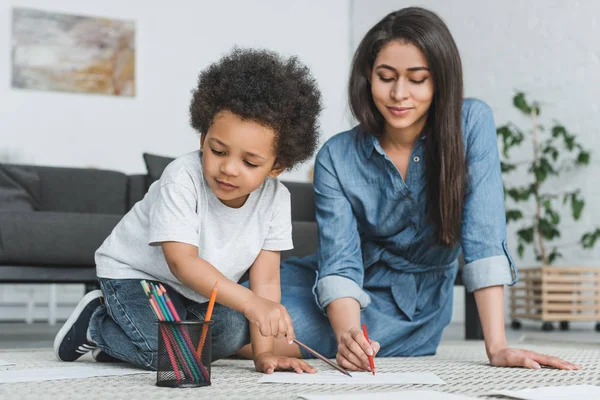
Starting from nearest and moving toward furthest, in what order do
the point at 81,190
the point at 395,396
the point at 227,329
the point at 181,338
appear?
the point at 395,396 < the point at 181,338 < the point at 227,329 < the point at 81,190

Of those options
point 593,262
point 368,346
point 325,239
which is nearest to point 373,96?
point 325,239

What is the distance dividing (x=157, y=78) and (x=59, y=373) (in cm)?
383

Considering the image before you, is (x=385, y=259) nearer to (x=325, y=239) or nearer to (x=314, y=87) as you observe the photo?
(x=325, y=239)

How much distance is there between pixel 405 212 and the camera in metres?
1.52

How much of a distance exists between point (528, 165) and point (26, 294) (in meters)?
2.84

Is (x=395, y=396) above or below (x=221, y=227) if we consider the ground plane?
below

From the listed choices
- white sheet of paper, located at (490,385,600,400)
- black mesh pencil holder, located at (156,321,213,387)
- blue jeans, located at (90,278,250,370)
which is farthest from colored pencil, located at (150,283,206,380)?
white sheet of paper, located at (490,385,600,400)

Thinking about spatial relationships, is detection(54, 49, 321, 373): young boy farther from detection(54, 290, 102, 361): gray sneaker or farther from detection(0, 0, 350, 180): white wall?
detection(0, 0, 350, 180): white wall

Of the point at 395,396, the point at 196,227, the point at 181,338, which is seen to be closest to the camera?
the point at 395,396

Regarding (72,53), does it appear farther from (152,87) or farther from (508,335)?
(508,335)

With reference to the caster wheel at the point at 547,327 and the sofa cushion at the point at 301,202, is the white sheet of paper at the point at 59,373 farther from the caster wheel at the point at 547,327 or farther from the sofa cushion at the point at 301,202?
the caster wheel at the point at 547,327

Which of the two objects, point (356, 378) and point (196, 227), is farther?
point (196, 227)

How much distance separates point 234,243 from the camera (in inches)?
50.4

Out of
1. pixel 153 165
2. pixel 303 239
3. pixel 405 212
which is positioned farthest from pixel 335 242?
pixel 153 165
